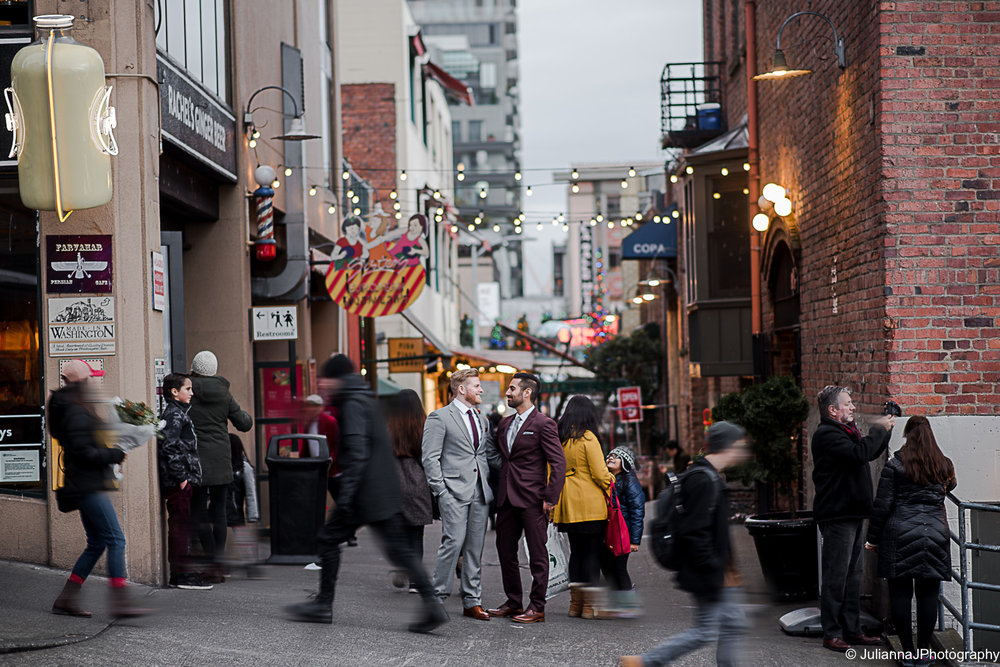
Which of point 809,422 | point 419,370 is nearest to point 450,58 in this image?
point 419,370

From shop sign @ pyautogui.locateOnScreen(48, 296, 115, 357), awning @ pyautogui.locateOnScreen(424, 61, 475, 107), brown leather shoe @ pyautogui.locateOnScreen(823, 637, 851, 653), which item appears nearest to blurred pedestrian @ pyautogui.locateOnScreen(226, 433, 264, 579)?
shop sign @ pyautogui.locateOnScreen(48, 296, 115, 357)

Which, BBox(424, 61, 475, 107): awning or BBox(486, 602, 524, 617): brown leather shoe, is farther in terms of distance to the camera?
BBox(424, 61, 475, 107): awning

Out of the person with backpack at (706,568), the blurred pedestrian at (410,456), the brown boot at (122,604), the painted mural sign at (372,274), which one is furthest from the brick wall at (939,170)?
the painted mural sign at (372,274)

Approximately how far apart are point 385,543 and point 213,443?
3093 mm

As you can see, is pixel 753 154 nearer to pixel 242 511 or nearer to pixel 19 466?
pixel 242 511

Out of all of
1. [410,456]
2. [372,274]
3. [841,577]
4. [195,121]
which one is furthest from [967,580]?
[372,274]

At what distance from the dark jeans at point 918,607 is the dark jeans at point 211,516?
17.2 feet

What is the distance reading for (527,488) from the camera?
28.2 ft

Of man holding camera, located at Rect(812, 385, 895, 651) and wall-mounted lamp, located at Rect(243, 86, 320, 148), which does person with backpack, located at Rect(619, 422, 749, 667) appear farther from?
wall-mounted lamp, located at Rect(243, 86, 320, 148)

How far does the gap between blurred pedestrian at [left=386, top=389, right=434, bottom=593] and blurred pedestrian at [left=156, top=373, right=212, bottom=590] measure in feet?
5.23

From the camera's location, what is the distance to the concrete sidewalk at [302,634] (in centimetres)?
706

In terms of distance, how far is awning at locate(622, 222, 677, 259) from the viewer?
81.5 ft

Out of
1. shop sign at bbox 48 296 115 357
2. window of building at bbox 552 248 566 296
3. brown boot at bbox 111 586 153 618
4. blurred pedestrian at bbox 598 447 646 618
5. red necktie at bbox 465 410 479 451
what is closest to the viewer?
brown boot at bbox 111 586 153 618

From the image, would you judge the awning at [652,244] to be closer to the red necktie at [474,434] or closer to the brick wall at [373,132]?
the brick wall at [373,132]
